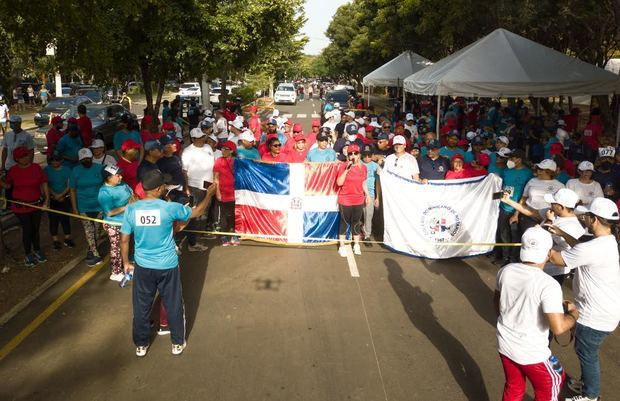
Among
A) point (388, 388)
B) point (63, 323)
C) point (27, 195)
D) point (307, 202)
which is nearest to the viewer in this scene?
point (388, 388)

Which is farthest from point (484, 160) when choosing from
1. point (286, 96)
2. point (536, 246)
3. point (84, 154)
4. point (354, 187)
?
point (286, 96)

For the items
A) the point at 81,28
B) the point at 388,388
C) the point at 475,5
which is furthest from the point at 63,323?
the point at 475,5

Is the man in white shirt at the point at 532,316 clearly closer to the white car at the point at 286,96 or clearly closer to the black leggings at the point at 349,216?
the black leggings at the point at 349,216

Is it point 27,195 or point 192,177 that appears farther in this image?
point 192,177

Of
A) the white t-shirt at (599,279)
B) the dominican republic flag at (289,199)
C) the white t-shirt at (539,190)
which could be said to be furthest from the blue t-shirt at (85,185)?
the white t-shirt at (599,279)

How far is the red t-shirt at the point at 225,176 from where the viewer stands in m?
8.40

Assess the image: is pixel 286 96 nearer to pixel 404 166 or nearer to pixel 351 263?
pixel 404 166

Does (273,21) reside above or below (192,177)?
above

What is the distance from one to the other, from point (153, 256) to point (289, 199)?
374 cm

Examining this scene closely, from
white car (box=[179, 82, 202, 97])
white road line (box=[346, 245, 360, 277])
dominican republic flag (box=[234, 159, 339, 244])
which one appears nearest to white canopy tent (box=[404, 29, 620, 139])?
dominican republic flag (box=[234, 159, 339, 244])

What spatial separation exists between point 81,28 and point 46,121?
61.0 feet

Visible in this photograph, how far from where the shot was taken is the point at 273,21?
18.5 meters

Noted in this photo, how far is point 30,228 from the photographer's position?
24.8 feet

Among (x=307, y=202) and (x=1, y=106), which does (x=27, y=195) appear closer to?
(x=307, y=202)
